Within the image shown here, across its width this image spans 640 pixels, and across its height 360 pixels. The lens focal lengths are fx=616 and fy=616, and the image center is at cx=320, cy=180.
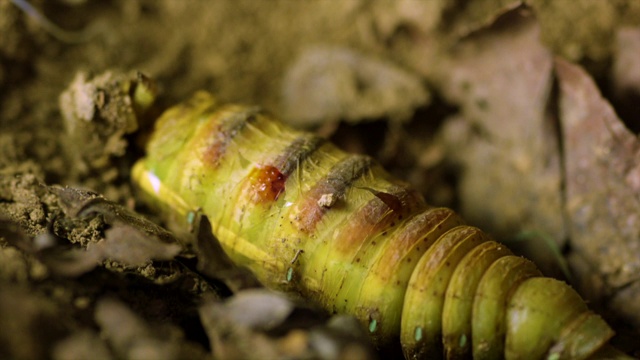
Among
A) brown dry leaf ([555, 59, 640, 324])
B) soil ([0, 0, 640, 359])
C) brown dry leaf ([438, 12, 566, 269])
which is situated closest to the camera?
soil ([0, 0, 640, 359])

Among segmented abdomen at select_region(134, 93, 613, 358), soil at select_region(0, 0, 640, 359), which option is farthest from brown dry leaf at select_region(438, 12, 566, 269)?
segmented abdomen at select_region(134, 93, 613, 358)

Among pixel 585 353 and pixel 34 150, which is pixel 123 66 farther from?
pixel 585 353

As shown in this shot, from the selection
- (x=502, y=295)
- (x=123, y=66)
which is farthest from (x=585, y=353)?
(x=123, y=66)

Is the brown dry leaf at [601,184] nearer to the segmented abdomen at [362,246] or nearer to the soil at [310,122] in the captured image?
the soil at [310,122]

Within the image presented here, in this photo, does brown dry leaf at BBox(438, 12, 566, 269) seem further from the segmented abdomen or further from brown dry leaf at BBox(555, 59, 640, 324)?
the segmented abdomen

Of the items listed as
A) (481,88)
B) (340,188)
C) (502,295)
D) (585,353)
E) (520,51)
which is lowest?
(585,353)

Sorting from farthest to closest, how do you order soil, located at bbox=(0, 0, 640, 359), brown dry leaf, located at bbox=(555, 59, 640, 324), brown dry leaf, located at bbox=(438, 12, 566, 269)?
1. brown dry leaf, located at bbox=(438, 12, 566, 269)
2. brown dry leaf, located at bbox=(555, 59, 640, 324)
3. soil, located at bbox=(0, 0, 640, 359)
